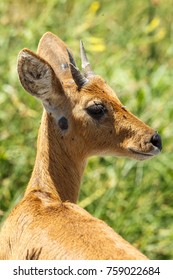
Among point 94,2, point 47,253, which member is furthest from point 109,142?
point 94,2

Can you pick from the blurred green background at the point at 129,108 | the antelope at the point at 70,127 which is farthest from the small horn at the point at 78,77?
the blurred green background at the point at 129,108

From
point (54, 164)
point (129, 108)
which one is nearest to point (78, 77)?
point (54, 164)

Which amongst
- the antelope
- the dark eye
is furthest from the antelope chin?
the dark eye

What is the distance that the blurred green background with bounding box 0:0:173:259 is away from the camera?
909 centimetres

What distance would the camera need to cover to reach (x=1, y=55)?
10.1 meters

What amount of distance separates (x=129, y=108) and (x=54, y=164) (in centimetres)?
297

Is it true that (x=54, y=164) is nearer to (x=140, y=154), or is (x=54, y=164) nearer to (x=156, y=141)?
(x=140, y=154)

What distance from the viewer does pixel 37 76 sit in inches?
263

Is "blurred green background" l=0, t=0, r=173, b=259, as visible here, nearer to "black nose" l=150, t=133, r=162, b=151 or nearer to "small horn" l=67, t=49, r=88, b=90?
"black nose" l=150, t=133, r=162, b=151

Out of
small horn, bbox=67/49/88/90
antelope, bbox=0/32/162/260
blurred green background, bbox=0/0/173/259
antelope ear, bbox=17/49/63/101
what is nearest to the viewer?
antelope ear, bbox=17/49/63/101

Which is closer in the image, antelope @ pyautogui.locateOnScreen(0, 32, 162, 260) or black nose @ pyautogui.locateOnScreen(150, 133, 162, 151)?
antelope @ pyautogui.locateOnScreen(0, 32, 162, 260)

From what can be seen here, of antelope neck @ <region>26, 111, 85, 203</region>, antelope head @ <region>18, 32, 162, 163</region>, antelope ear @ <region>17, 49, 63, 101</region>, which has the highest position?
antelope ear @ <region>17, 49, 63, 101</region>

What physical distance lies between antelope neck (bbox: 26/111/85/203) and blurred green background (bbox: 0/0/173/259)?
6.25 feet
